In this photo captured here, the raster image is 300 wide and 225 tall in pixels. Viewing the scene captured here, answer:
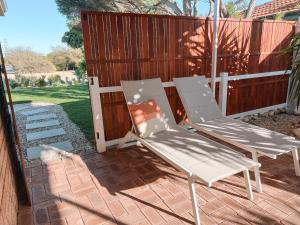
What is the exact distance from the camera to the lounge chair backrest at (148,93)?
3572mm

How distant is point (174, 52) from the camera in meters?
4.21

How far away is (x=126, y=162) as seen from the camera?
3.46 m

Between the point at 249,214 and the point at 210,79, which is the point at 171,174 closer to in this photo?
the point at 249,214

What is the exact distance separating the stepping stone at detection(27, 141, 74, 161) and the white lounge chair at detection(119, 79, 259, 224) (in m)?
1.03

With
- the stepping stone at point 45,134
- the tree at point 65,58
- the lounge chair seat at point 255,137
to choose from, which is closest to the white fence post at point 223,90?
the lounge chair seat at point 255,137

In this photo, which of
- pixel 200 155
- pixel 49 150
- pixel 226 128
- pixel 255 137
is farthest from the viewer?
pixel 49 150

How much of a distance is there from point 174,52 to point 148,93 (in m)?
1.06

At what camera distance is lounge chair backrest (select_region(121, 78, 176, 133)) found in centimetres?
357

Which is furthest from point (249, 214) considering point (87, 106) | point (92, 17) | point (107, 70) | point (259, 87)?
point (87, 106)

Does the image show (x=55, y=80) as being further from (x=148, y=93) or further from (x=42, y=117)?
A: (x=148, y=93)

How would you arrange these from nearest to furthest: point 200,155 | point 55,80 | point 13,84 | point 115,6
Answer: point 200,155 → point 115,6 → point 13,84 → point 55,80

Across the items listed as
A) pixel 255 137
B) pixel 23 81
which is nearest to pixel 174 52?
pixel 255 137

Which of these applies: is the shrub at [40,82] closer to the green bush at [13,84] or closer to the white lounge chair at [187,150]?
the green bush at [13,84]

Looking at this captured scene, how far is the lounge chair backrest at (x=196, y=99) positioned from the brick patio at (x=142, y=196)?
103 centimetres
